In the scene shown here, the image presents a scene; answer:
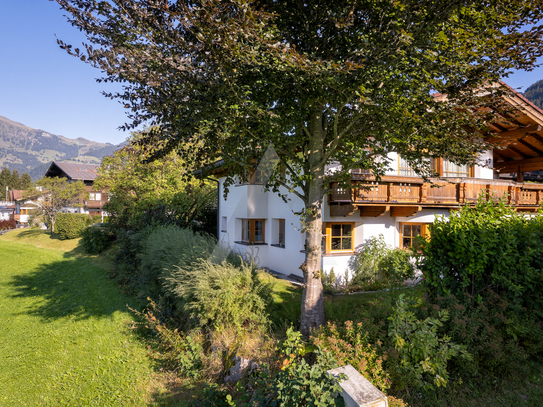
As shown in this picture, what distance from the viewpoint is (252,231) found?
14234 millimetres

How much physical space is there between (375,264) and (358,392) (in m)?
7.68

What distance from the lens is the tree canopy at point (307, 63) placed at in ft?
15.8

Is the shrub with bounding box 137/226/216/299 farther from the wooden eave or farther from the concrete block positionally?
the wooden eave

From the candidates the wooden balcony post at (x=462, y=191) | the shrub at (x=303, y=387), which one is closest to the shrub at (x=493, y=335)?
the shrub at (x=303, y=387)

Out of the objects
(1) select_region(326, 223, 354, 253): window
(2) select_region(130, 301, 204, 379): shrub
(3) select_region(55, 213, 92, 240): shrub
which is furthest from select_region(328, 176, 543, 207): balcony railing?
(3) select_region(55, 213, 92, 240): shrub

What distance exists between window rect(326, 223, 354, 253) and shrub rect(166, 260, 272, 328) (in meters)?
4.13

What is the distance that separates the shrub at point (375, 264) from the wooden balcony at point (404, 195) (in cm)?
132

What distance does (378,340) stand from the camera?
4.47 m

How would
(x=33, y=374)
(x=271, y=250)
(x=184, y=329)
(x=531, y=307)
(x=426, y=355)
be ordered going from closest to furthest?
(x=426, y=355)
(x=531, y=307)
(x=33, y=374)
(x=184, y=329)
(x=271, y=250)

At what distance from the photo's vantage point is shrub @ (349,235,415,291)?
10.2m

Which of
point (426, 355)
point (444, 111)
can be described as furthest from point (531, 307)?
point (444, 111)

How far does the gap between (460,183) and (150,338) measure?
11.1 m

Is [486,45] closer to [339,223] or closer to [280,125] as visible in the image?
[280,125]

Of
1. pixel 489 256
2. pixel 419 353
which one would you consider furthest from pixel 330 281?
pixel 419 353
